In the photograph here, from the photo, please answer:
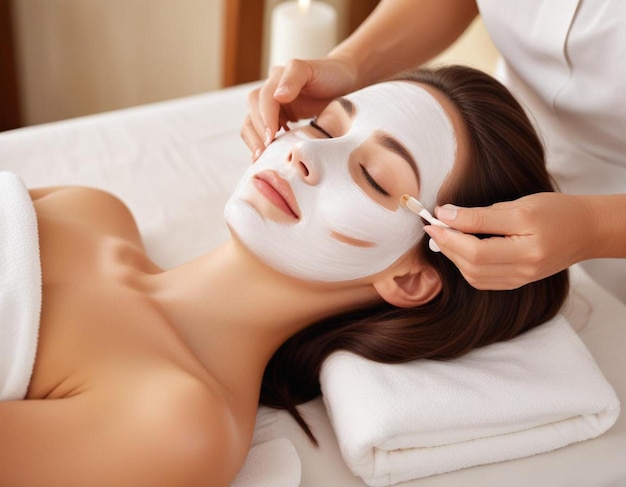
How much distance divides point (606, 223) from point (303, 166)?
46 cm

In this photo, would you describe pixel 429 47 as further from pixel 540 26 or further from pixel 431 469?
pixel 431 469

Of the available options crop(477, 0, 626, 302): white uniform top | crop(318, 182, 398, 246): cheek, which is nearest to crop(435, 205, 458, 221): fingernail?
crop(318, 182, 398, 246): cheek

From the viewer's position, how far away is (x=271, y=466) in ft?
3.93

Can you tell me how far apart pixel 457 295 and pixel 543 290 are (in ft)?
0.54

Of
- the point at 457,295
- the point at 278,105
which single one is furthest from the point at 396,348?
the point at 278,105

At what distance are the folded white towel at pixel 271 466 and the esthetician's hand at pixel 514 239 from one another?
39cm

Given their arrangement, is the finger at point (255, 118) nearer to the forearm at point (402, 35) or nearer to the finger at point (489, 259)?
the forearm at point (402, 35)

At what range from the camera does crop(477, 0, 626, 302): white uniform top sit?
1410 millimetres

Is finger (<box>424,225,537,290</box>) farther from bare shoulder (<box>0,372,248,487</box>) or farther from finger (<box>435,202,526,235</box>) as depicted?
bare shoulder (<box>0,372,248,487</box>)

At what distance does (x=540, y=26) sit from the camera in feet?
4.89

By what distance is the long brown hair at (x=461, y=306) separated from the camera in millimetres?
1306

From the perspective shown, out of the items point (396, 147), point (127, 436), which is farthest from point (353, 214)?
point (127, 436)

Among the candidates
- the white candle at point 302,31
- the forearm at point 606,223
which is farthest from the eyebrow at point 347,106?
the white candle at point 302,31

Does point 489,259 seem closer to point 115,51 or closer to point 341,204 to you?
point 341,204
